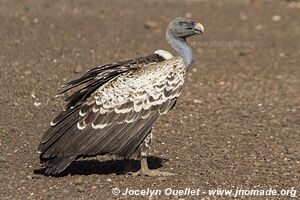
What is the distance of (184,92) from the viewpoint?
14.6 meters

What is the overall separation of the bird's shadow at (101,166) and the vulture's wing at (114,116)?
0.58m

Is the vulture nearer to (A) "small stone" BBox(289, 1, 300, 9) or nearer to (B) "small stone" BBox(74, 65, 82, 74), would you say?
(B) "small stone" BBox(74, 65, 82, 74)

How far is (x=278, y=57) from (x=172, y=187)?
881 centimetres

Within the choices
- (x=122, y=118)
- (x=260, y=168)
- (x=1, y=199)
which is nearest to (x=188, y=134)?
(x=260, y=168)

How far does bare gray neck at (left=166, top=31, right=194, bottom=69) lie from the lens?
9891 mm

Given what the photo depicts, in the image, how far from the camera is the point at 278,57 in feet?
57.5

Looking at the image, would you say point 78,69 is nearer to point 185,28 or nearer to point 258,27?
point 185,28

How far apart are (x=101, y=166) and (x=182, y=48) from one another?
1.85 meters

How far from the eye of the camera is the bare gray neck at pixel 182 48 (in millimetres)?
9891

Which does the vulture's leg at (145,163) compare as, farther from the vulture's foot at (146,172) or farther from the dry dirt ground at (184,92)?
the dry dirt ground at (184,92)

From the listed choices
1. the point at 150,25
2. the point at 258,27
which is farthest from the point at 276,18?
the point at 150,25

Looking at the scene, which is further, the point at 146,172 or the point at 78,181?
the point at 146,172

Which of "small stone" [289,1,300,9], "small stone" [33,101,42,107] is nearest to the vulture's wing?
"small stone" [33,101,42,107]

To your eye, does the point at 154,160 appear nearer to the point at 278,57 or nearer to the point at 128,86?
the point at 128,86
